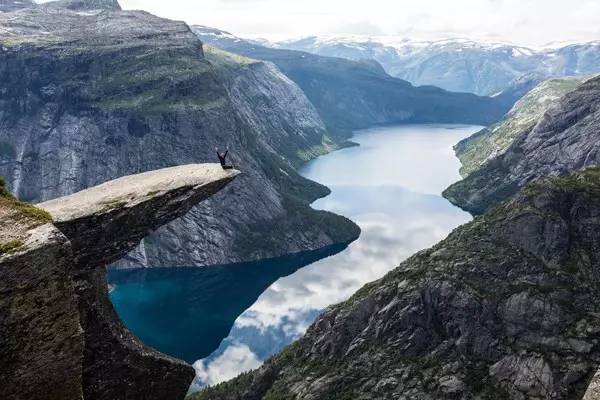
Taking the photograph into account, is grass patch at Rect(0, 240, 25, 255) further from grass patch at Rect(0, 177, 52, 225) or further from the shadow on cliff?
the shadow on cliff

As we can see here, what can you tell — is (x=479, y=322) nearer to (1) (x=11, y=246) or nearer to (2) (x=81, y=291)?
(2) (x=81, y=291)

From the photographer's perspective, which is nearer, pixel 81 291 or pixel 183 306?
pixel 81 291

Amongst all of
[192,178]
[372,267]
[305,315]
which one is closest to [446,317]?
[192,178]

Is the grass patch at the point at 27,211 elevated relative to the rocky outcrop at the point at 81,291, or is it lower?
elevated

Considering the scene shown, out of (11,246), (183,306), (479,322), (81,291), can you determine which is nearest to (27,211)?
(11,246)

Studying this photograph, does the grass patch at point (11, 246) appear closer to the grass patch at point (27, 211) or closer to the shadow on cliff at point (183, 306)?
the grass patch at point (27, 211)

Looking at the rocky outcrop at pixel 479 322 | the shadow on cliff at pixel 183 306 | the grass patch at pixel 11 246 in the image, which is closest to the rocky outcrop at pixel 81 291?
the grass patch at pixel 11 246
